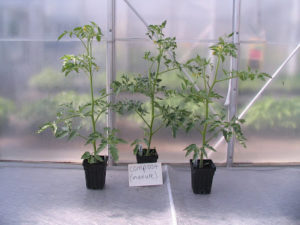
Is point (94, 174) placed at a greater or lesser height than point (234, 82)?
lesser

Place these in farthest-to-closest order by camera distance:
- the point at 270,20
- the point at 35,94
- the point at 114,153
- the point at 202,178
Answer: the point at 35,94, the point at 270,20, the point at 202,178, the point at 114,153

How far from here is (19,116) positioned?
2.31 metres

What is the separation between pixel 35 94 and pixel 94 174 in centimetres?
75

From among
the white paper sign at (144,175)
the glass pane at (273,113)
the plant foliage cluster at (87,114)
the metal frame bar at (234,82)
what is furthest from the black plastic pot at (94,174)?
the glass pane at (273,113)

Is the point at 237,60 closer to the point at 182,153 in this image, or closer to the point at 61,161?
the point at 182,153

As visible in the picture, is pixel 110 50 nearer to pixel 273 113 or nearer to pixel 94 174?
pixel 94 174

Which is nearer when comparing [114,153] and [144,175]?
[114,153]

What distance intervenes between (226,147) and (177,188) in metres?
0.53

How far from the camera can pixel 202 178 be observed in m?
1.89

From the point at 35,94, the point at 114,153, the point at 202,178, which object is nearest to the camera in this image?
the point at 114,153

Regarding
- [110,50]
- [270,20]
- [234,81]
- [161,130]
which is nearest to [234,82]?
[234,81]

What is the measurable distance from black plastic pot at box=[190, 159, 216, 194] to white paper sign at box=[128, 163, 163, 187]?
0.21m

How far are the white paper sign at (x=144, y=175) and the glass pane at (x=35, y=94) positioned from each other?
0.49 m

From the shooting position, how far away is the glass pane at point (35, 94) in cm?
224
